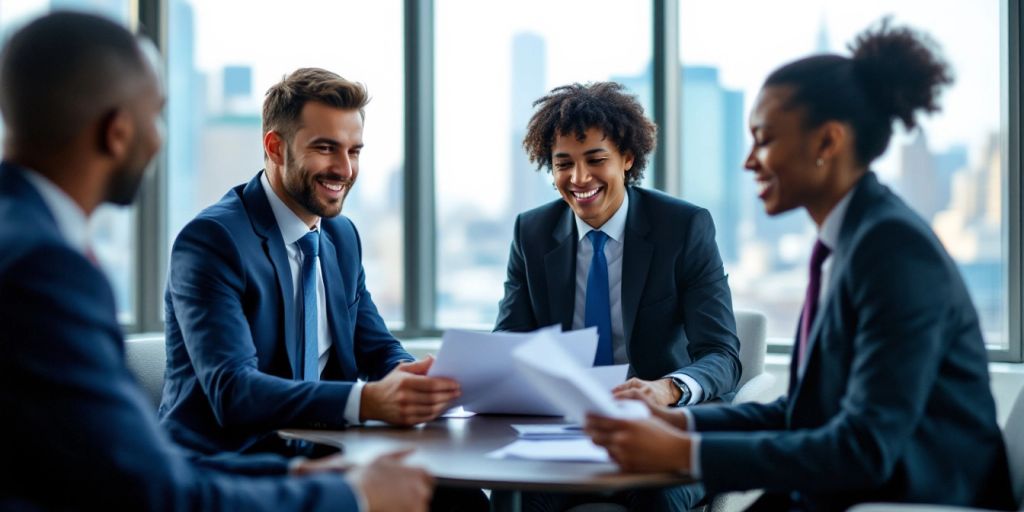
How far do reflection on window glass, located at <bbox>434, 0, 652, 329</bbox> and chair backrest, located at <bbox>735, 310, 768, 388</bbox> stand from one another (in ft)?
6.22

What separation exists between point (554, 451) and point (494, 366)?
29 centimetres

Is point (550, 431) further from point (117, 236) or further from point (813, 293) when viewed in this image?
point (117, 236)

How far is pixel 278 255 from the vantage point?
254 centimetres

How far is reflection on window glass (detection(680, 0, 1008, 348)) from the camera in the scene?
411cm

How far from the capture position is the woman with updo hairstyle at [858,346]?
1695 millimetres

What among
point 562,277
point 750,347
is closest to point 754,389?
point 750,347

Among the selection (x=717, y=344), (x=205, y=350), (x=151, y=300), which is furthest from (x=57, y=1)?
(x=717, y=344)

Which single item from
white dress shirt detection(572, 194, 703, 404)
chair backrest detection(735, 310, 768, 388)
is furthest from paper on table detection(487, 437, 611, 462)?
chair backrest detection(735, 310, 768, 388)

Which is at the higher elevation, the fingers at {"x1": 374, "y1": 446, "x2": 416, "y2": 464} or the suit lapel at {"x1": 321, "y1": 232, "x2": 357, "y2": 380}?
the suit lapel at {"x1": 321, "y1": 232, "x2": 357, "y2": 380}

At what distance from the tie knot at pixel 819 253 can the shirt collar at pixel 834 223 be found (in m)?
0.03

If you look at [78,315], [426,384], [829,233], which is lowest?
[426,384]

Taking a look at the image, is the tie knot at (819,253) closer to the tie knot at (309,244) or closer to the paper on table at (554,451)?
the paper on table at (554,451)

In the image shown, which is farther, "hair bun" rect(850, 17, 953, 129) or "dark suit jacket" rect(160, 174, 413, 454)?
"dark suit jacket" rect(160, 174, 413, 454)

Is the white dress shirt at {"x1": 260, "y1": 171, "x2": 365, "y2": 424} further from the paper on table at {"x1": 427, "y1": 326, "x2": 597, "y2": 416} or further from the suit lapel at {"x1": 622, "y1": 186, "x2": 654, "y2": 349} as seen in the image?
the suit lapel at {"x1": 622, "y1": 186, "x2": 654, "y2": 349}
